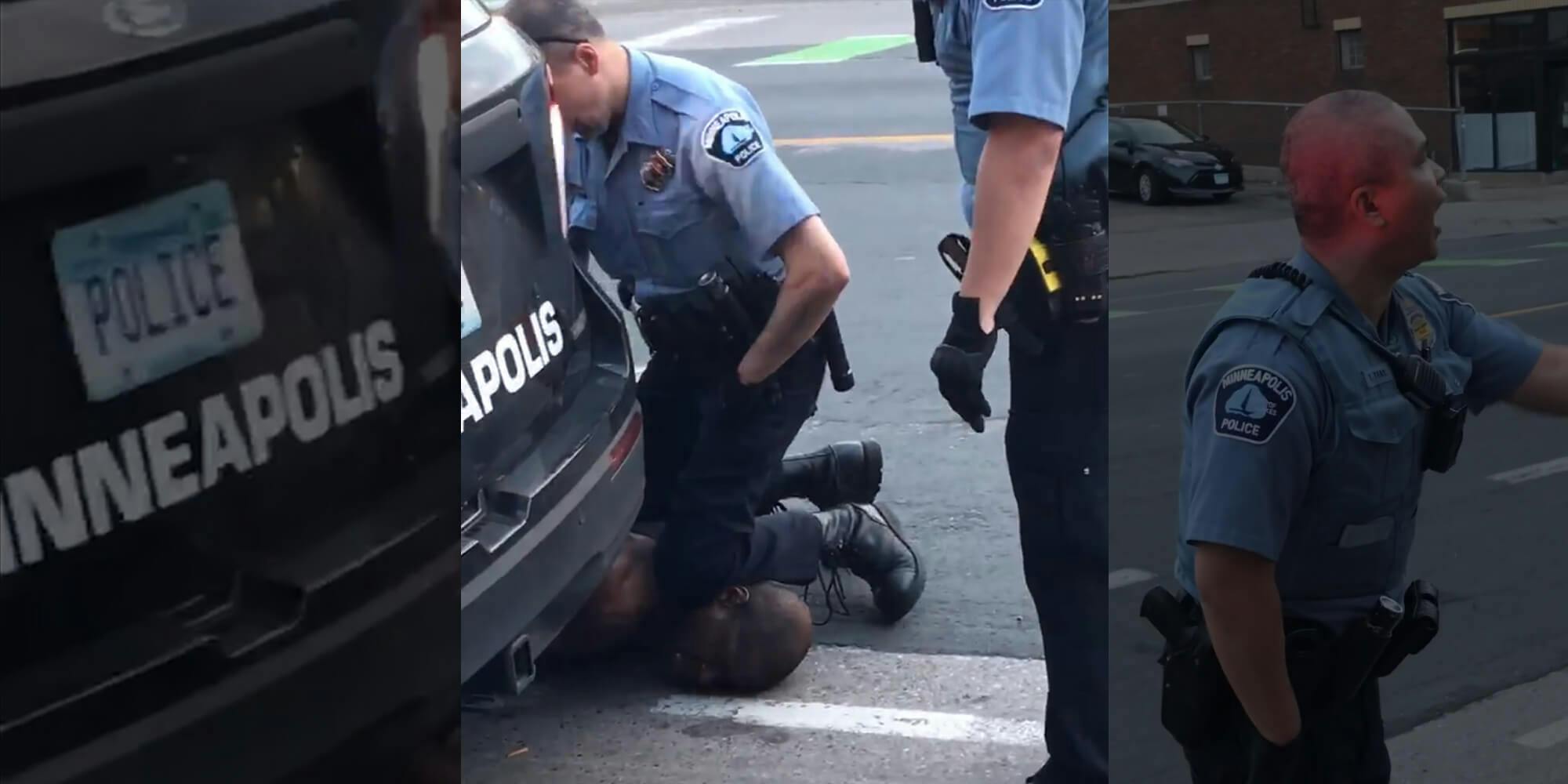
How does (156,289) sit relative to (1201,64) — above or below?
below

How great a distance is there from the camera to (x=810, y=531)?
1799mm

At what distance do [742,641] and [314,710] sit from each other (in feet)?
1.42

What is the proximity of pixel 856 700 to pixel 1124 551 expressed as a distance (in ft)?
1.08

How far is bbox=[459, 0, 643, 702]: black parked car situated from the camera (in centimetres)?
170

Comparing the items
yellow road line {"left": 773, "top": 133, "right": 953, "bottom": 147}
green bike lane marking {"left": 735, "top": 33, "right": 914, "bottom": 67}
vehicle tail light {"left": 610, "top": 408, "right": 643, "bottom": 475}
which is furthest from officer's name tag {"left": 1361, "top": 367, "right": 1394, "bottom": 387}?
vehicle tail light {"left": 610, "top": 408, "right": 643, "bottom": 475}

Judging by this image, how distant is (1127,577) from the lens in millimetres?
1665

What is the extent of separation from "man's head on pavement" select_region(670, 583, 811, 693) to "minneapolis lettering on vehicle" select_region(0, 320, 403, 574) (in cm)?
40

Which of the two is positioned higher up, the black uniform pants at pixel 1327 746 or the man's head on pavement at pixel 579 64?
the man's head on pavement at pixel 579 64

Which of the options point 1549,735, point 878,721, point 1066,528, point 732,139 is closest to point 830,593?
point 878,721

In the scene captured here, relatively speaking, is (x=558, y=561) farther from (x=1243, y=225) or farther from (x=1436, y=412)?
(x=1436, y=412)

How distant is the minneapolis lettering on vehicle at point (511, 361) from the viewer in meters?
1.73

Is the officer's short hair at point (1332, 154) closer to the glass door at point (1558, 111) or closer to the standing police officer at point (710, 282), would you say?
the glass door at point (1558, 111)

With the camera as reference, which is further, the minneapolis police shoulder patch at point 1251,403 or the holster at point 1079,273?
the holster at point 1079,273

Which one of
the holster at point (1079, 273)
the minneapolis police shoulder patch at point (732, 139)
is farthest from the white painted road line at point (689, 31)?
the holster at point (1079, 273)
